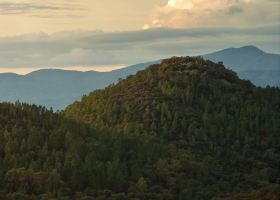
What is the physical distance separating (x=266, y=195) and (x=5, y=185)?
71.6 m

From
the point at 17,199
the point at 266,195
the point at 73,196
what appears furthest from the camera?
the point at 73,196

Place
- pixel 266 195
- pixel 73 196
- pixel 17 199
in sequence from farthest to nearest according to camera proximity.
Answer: pixel 73 196
pixel 17 199
pixel 266 195

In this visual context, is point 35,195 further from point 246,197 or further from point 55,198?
point 246,197

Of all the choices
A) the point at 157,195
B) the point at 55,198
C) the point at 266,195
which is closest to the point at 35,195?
the point at 55,198

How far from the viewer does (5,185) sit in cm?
19288

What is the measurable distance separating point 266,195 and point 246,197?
6.69 m

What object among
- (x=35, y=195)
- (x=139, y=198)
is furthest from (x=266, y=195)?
(x=35, y=195)

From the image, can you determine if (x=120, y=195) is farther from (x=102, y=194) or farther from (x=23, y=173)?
(x=23, y=173)

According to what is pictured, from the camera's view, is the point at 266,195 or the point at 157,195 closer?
the point at 266,195

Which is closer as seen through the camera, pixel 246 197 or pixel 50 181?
pixel 246 197

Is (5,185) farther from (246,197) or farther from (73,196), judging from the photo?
(246,197)

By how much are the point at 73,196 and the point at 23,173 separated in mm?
15485

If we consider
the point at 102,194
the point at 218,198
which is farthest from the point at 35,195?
the point at 218,198

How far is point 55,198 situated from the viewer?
182875 mm
